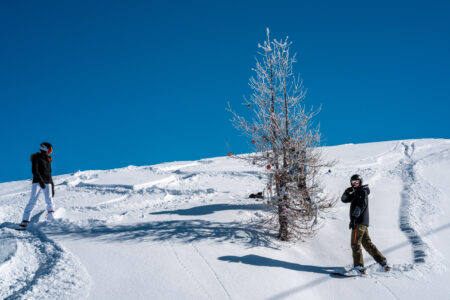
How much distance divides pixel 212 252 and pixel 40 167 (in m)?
5.24

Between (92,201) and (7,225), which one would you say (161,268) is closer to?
(7,225)

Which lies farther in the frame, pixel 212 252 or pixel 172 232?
pixel 172 232

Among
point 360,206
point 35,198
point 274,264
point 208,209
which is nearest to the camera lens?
point 360,206

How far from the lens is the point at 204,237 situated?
302 inches

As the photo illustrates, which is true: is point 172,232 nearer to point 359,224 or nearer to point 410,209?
point 359,224

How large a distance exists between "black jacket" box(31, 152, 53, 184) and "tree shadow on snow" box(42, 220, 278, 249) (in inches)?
48.6

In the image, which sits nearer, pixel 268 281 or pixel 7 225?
pixel 268 281

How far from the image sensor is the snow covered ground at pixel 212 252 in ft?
18.7

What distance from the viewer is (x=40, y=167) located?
29.3 ft

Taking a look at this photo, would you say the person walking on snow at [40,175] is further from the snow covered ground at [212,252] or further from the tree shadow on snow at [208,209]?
the tree shadow on snow at [208,209]

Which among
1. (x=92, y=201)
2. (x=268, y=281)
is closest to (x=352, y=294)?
(x=268, y=281)

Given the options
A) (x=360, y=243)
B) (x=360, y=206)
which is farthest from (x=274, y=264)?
(x=360, y=206)

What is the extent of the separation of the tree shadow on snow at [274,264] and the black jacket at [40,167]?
211 inches

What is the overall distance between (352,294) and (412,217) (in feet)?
16.8
